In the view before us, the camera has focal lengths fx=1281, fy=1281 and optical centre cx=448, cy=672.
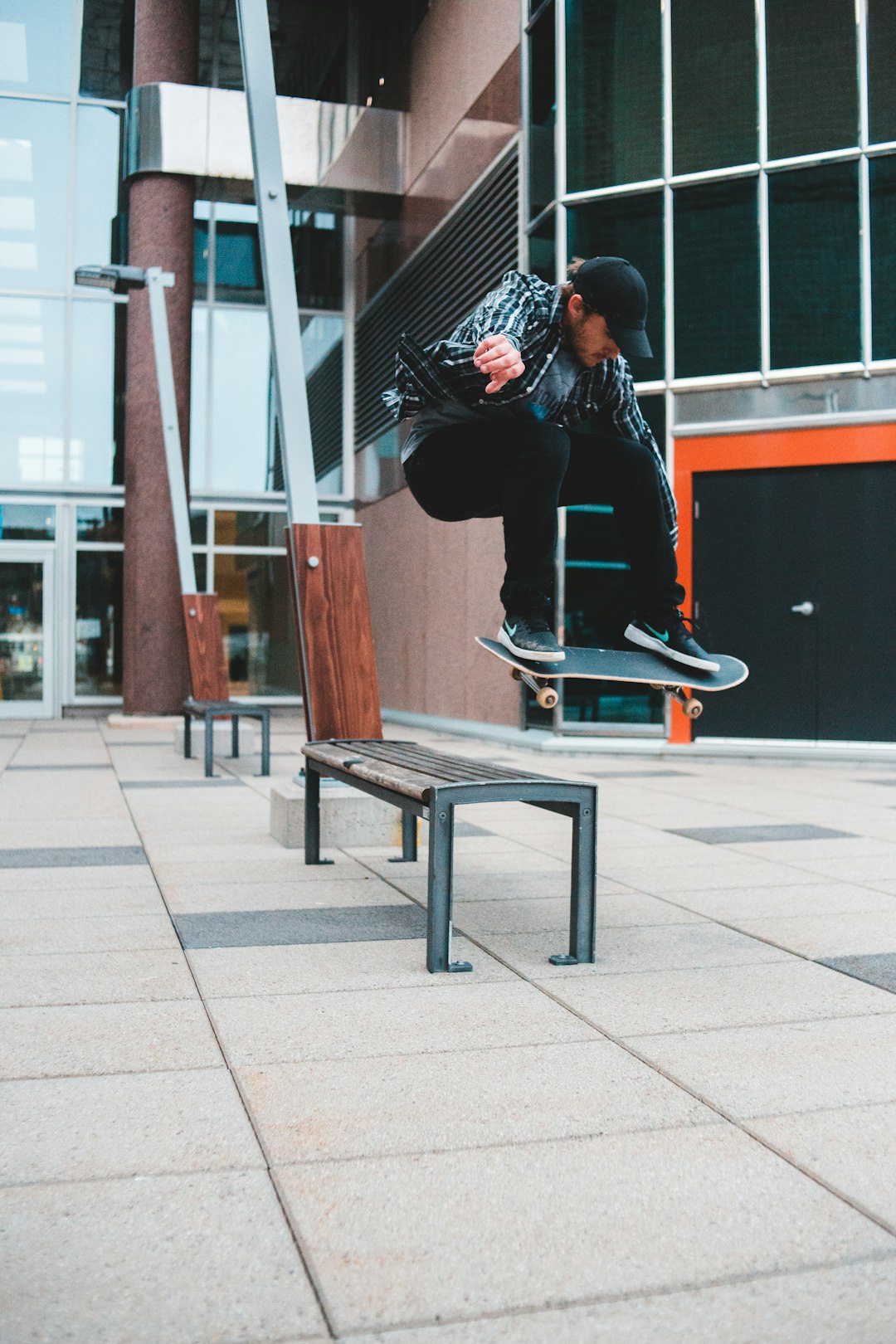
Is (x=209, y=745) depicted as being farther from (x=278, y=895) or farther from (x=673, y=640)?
(x=673, y=640)

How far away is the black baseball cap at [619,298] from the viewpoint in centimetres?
432

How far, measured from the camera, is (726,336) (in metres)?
13.5

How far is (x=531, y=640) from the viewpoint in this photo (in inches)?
175

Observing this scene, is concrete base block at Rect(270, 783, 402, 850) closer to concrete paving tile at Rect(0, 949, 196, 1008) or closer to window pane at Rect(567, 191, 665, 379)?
concrete paving tile at Rect(0, 949, 196, 1008)

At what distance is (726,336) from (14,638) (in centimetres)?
1300

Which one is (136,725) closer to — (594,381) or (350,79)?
(350,79)

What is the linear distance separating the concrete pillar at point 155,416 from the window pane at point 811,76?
951cm

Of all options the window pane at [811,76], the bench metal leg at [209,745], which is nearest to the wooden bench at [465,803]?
the bench metal leg at [209,745]

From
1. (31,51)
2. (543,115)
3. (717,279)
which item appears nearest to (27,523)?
(31,51)

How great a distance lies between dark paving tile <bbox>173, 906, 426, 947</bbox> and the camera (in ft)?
15.6

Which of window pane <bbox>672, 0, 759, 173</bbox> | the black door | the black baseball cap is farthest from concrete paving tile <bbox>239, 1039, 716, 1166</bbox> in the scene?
window pane <bbox>672, 0, 759, 173</bbox>

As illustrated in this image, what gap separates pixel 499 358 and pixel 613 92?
37.5ft

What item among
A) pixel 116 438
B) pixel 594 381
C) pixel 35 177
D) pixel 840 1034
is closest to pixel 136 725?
pixel 116 438

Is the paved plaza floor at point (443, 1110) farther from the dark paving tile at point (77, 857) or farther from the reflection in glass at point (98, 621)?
the reflection in glass at point (98, 621)
